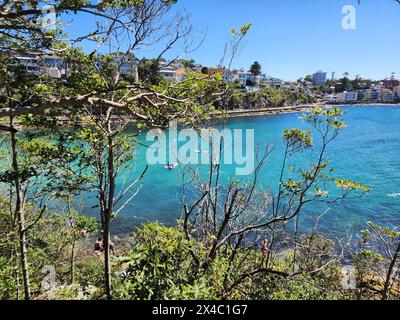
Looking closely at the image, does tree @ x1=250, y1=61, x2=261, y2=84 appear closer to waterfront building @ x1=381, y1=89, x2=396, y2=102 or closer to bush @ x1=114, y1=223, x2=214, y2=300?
waterfront building @ x1=381, y1=89, x2=396, y2=102

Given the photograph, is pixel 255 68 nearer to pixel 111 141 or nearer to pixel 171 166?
pixel 171 166

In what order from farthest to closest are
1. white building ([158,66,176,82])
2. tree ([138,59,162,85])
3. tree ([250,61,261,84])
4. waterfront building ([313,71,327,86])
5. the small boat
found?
waterfront building ([313,71,327,86]) < tree ([250,61,261,84]) < the small boat < white building ([158,66,176,82]) < tree ([138,59,162,85])

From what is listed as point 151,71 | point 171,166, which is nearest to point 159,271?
point 151,71

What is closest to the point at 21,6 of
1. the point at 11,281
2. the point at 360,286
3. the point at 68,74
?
the point at 68,74

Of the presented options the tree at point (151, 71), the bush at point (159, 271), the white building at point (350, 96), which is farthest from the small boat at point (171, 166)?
A: the white building at point (350, 96)

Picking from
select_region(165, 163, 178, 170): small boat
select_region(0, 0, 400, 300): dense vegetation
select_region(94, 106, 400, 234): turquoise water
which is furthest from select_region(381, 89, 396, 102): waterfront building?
select_region(0, 0, 400, 300): dense vegetation

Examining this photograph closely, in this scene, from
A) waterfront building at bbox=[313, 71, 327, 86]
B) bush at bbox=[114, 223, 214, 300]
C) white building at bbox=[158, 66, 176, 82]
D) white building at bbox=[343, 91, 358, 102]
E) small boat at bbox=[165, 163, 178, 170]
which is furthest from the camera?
waterfront building at bbox=[313, 71, 327, 86]

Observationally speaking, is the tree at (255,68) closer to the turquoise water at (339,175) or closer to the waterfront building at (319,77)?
the turquoise water at (339,175)

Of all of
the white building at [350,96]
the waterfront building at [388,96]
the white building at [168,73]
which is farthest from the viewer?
the white building at [350,96]

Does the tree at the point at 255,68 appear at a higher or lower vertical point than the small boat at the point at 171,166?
higher
